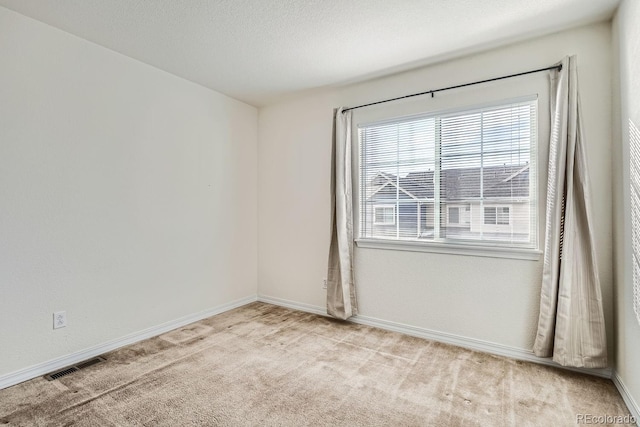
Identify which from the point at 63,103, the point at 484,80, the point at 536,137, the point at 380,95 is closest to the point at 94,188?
the point at 63,103

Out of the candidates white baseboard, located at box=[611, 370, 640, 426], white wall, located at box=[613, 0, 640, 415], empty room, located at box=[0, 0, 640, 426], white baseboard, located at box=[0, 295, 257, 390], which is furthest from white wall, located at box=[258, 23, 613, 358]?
white baseboard, located at box=[0, 295, 257, 390]

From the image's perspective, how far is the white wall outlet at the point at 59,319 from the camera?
237cm

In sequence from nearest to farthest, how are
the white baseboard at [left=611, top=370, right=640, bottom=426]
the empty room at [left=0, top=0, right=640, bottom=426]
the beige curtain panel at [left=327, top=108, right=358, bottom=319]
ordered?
the white baseboard at [left=611, top=370, right=640, bottom=426]
the empty room at [left=0, top=0, right=640, bottom=426]
the beige curtain panel at [left=327, top=108, right=358, bottom=319]

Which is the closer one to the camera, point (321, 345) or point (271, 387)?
point (271, 387)

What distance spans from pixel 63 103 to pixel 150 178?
0.84 m

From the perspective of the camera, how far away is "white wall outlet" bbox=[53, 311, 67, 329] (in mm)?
2367

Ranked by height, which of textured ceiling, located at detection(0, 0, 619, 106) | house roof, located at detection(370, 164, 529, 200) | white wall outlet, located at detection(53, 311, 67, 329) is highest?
textured ceiling, located at detection(0, 0, 619, 106)

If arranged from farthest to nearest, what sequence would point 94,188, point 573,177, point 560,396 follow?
point 94,188, point 573,177, point 560,396

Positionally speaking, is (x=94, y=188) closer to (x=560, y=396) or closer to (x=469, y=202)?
(x=469, y=202)

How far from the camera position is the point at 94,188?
2.59 meters

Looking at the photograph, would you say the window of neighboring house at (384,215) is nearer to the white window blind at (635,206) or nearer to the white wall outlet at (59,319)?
the white window blind at (635,206)

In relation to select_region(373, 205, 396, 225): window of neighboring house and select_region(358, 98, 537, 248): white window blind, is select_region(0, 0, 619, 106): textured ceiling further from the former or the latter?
select_region(373, 205, 396, 225): window of neighboring house

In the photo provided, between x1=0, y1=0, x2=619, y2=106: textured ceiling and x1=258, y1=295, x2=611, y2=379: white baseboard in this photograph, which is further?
A: x1=258, y1=295, x2=611, y2=379: white baseboard

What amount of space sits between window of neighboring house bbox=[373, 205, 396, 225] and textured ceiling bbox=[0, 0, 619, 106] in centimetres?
132
